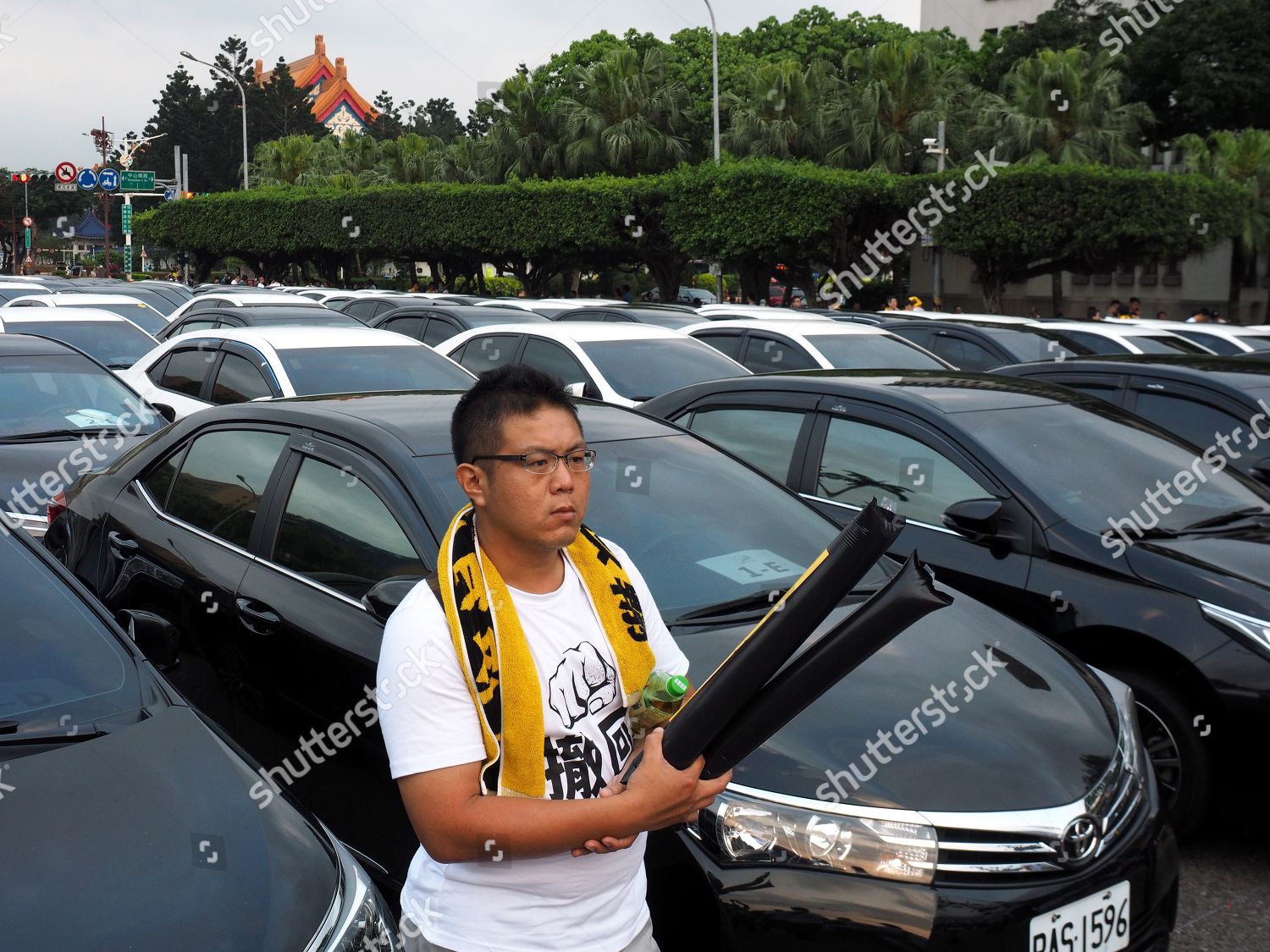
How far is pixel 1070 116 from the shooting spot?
3456cm

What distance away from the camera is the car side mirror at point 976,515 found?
455 centimetres

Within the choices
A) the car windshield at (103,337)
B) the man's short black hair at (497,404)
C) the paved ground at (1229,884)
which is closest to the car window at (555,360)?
the car windshield at (103,337)

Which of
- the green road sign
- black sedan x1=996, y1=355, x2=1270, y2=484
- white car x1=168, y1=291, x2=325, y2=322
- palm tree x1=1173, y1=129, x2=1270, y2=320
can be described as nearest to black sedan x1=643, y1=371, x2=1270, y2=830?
black sedan x1=996, y1=355, x2=1270, y2=484

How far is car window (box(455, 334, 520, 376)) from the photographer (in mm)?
10094

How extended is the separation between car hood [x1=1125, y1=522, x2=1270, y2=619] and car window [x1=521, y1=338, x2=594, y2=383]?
5.12 meters

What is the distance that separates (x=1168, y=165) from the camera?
42219 mm

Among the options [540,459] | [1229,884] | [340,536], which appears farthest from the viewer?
[1229,884]

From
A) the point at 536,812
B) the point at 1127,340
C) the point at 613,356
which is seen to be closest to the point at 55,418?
the point at 613,356

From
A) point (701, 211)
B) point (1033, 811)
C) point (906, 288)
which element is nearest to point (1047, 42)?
point (906, 288)

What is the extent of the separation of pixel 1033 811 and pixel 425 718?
5.32ft

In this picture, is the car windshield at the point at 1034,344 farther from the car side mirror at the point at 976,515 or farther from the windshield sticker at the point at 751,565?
the windshield sticker at the point at 751,565

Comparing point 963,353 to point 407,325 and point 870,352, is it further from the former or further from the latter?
point 407,325

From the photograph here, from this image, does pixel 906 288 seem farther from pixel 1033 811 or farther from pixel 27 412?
pixel 1033 811

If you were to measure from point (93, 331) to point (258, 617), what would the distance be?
341 inches
